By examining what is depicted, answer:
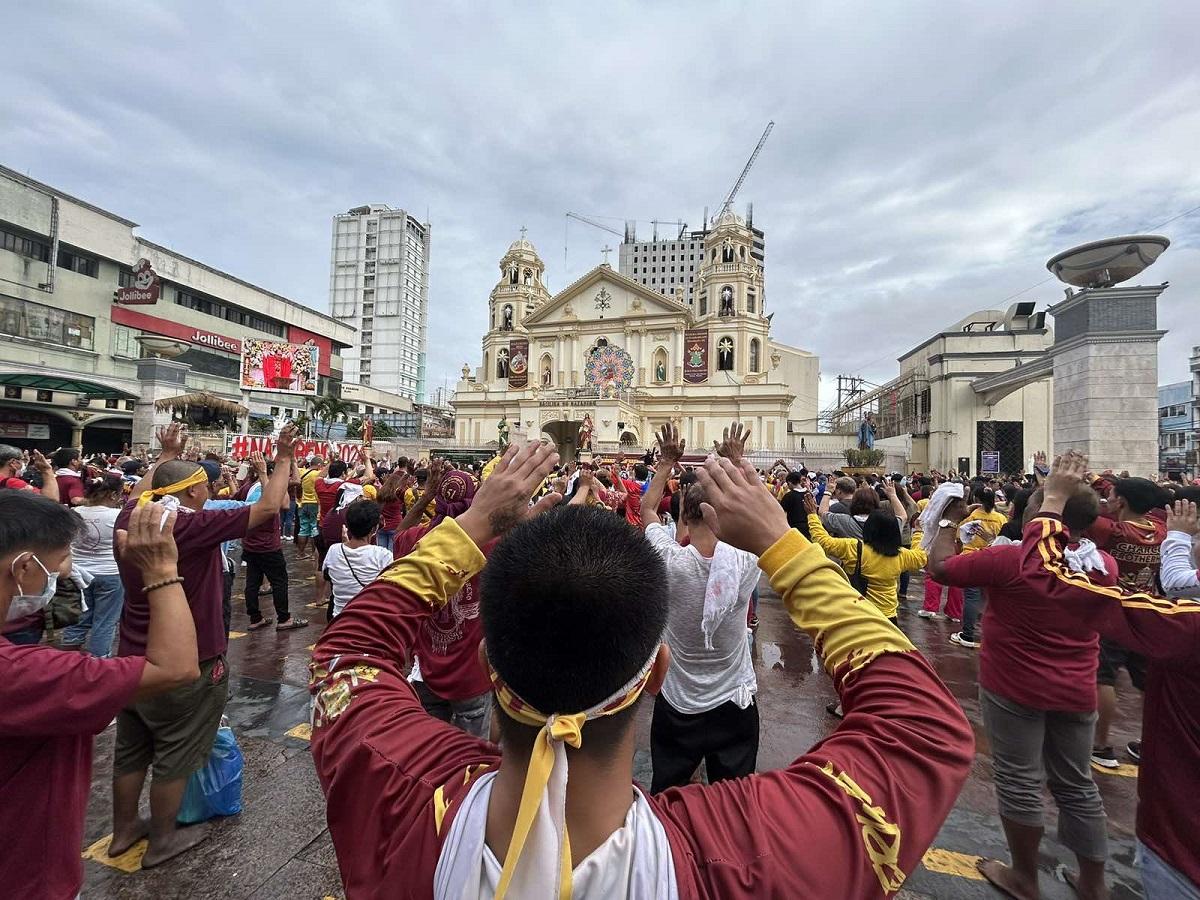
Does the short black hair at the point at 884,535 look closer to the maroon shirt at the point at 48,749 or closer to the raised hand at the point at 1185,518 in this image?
the raised hand at the point at 1185,518

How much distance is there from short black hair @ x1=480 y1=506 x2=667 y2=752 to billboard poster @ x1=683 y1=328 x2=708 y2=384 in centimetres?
3912

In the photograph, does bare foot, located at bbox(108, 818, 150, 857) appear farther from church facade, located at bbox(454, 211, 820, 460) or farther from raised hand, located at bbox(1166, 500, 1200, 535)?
church facade, located at bbox(454, 211, 820, 460)

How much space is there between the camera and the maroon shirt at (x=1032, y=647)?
8.06 feet

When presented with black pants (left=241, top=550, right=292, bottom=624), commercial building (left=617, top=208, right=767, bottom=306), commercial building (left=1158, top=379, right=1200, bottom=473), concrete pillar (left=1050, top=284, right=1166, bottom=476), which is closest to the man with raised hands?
black pants (left=241, top=550, right=292, bottom=624)

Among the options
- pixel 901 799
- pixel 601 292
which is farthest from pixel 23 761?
pixel 601 292

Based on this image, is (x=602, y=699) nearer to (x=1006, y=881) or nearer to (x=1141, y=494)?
(x=1006, y=881)

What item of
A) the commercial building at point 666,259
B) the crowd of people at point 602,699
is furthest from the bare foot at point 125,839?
the commercial building at point 666,259

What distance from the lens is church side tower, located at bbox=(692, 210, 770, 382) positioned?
3866 centimetres

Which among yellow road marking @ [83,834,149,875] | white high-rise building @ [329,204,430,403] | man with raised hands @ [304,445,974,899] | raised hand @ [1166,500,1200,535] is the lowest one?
yellow road marking @ [83,834,149,875]

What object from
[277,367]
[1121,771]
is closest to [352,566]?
[1121,771]

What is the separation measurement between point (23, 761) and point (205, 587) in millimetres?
1528

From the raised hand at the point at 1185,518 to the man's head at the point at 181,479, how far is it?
4.80 metres

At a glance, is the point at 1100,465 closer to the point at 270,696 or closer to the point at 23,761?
the point at 270,696

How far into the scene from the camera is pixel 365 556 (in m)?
3.81
